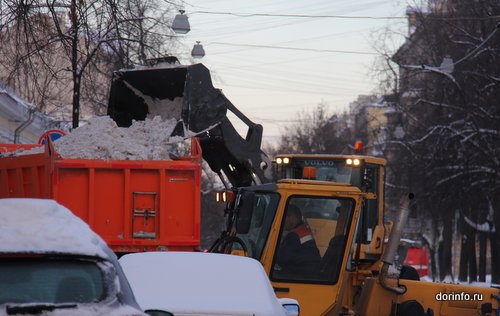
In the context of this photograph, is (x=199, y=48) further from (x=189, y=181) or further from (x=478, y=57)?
(x=478, y=57)

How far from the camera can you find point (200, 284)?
8438 millimetres

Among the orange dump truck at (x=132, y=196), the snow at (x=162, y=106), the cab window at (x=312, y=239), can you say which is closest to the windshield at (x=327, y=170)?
the snow at (x=162, y=106)

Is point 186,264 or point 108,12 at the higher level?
point 108,12

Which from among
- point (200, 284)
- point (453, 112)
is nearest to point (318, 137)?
point (453, 112)

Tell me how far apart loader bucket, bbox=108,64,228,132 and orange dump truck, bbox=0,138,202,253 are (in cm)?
139

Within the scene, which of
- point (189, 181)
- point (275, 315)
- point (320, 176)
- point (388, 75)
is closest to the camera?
point (275, 315)

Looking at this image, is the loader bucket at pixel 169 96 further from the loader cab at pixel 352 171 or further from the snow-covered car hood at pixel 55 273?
the snow-covered car hood at pixel 55 273

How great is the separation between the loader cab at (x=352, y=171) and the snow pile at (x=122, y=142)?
174 centimetres

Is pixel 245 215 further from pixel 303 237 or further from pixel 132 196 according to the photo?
pixel 132 196

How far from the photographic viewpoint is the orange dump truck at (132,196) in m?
13.2

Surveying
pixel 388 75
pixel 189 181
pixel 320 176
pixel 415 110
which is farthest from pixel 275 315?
pixel 415 110

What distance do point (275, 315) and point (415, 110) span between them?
4043cm

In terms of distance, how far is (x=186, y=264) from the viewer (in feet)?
28.8

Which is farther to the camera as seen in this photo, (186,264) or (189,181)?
(189,181)
